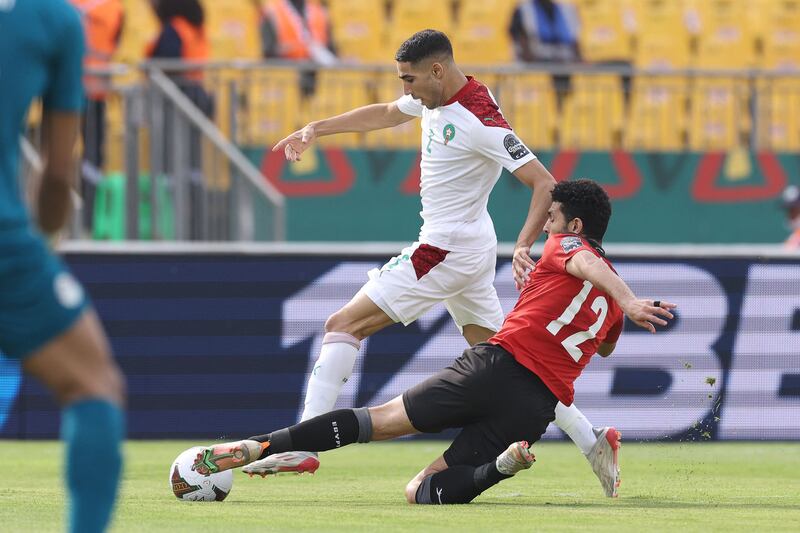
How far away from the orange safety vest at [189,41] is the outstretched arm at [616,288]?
8.50 m

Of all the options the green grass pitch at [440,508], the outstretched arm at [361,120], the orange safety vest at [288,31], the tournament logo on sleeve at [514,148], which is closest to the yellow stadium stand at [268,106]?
the orange safety vest at [288,31]

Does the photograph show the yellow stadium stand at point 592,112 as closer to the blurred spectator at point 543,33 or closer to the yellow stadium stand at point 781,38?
the blurred spectator at point 543,33

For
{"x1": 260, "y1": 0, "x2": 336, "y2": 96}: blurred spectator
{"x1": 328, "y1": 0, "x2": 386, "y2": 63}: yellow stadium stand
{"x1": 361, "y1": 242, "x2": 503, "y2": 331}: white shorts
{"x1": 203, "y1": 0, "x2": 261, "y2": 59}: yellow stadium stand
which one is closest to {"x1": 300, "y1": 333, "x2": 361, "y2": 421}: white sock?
{"x1": 361, "y1": 242, "x2": 503, "y2": 331}: white shorts

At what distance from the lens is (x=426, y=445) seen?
35.8ft

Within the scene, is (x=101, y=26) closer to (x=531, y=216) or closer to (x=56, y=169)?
(x=531, y=216)

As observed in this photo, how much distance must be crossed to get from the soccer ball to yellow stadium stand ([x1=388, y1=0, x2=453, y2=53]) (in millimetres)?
10714

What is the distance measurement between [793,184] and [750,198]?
42 centimetres

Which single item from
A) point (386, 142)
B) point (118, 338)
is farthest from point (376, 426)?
point (386, 142)

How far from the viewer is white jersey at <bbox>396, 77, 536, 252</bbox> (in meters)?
7.59

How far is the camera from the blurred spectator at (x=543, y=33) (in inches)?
640

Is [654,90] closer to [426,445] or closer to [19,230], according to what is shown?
[426,445]

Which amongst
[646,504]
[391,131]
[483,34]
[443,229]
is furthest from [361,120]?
[483,34]

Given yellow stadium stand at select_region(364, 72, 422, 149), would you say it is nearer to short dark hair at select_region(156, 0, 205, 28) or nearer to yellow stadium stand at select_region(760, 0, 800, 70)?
short dark hair at select_region(156, 0, 205, 28)

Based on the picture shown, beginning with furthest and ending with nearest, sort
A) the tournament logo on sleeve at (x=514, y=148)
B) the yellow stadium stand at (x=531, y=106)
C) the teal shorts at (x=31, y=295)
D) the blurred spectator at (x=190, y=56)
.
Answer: the yellow stadium stand at (x=531, y=106) < the blurred spectator at (x=190, y=56) < the tournament logo on sleeve at (x=514, y=148) < the teal shorts at (x=31, y=295)
